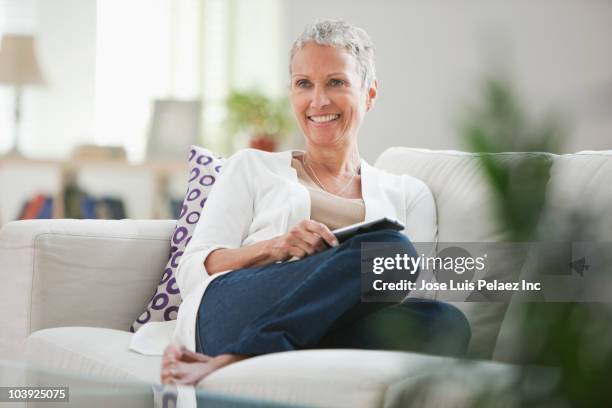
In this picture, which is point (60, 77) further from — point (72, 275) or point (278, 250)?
point (278, 250)

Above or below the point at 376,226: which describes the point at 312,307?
below

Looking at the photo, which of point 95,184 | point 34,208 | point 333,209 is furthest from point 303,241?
point 95,184

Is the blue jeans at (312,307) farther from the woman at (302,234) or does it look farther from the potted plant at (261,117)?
the potted plant at (261,117)

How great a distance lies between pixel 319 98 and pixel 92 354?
74 cm

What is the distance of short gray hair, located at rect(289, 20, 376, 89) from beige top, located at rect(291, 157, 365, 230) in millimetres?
305

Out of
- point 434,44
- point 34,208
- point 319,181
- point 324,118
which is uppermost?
point 434,44

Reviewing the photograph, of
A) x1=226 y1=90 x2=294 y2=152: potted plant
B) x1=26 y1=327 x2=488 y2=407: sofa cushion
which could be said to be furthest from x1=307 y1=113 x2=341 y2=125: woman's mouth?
x1=226 y1=90 x2=294 y2=152: potted plant

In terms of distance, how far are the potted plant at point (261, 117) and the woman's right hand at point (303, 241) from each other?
10.1 ft

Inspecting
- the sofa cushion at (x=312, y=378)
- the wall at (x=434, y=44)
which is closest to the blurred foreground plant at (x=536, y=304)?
the sofa cushion at (x=312, y=378)

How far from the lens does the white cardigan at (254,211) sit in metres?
1.70

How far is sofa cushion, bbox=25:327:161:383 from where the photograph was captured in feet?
5.07

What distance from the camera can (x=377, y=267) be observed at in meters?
1.46

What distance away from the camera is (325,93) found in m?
1.92

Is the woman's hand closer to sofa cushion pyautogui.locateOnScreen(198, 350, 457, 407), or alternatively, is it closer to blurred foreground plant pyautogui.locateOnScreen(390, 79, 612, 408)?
sofa cushion pyautogui.locateOnScreen(198, 350, 457, 407)
